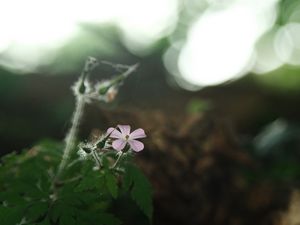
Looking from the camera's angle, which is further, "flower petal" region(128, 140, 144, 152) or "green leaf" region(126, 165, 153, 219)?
"green leaf" region(126, 165, 153, 219)

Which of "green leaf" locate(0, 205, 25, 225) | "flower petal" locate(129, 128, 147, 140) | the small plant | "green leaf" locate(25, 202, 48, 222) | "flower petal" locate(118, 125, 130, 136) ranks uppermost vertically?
"flower petal" locate(118, 125, 130, 136)

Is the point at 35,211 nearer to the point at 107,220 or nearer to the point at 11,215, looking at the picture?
the point at 11,215

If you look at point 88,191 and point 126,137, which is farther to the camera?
Answer: point 88,191

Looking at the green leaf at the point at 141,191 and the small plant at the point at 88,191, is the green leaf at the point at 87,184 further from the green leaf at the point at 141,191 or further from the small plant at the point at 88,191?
the green leaf at the point at 141,191

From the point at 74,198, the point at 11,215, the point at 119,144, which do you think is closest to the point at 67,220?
the point at 74,198

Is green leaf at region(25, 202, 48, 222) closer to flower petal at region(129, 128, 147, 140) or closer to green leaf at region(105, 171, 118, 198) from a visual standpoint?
green leaf at region(105, 171, 118, 198)

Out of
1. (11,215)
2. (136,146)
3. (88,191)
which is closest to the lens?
(136,146)

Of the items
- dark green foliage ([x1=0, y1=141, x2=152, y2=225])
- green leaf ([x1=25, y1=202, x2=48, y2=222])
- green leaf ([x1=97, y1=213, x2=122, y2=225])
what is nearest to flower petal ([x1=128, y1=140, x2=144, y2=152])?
dark green foliage ([x1=0, y1=141, x2=152, y2=225])
